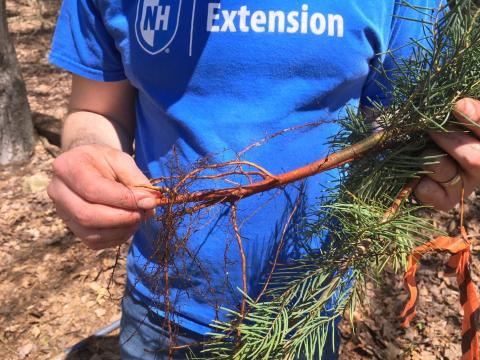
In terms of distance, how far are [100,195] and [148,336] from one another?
1.70 ft

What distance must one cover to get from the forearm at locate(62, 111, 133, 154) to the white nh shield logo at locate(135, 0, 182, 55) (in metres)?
0.27

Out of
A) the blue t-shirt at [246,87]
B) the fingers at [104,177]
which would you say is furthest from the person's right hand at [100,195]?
the blue t-shirt at [246,87]

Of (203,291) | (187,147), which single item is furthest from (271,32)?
(203,291)

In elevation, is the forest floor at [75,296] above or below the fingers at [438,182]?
below

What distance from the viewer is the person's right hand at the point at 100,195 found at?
0.88 metres

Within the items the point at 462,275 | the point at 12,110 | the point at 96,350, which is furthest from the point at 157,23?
the point at 12,110

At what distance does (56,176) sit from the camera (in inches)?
38.4

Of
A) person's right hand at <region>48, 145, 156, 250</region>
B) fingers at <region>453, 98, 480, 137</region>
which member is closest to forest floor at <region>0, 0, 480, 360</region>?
person's right hand at <region>48, 145, 156, 250</region>

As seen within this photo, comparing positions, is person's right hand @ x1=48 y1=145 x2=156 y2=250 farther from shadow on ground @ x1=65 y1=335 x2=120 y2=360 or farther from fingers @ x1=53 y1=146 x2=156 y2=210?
shadow on ground @ x1=65 y1=335 x2=120 y2=360

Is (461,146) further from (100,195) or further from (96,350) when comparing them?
(96,350)

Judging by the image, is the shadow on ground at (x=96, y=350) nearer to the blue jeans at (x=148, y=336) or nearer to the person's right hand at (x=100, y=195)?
the blue jeans at (x=148, y=336)

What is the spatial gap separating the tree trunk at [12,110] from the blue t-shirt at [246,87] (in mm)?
2138

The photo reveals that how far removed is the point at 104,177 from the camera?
3.04 ft

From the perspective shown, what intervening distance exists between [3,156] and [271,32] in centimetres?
274
